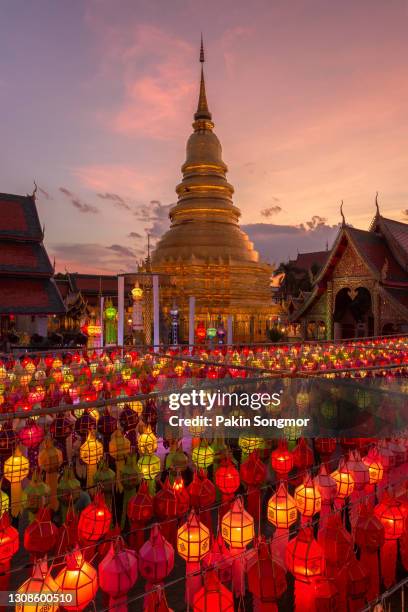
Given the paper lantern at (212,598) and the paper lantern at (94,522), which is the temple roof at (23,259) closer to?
the paper lantern at (94,522)

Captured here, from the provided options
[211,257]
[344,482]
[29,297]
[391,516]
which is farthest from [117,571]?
[211,257]

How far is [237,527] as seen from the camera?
4371 millimetres

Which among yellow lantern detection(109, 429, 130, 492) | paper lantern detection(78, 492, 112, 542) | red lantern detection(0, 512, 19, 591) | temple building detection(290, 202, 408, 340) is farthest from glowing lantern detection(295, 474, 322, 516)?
temple building detection(290, 202, 408, 340)

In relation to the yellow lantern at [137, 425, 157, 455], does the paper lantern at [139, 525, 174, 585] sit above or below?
below

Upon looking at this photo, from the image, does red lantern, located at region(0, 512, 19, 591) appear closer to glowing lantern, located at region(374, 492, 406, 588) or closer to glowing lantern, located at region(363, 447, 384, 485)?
glowing lantern, located at region(374, 492, 406, 588)

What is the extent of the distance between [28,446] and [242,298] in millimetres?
25884

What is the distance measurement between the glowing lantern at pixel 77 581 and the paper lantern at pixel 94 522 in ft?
2.65

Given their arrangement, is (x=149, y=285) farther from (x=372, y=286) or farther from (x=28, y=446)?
(x=28, y=446)

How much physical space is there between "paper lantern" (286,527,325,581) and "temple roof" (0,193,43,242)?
24.8 meters

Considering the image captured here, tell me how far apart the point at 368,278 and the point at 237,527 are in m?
19.2

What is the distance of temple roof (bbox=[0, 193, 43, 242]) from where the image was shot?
83.2 feet

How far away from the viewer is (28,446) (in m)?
6.68

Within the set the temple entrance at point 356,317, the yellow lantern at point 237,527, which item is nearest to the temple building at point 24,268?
the temple entrance at point 356,317

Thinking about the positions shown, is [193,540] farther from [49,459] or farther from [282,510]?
[49,459]
